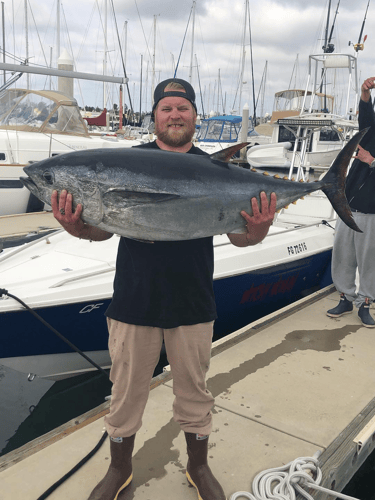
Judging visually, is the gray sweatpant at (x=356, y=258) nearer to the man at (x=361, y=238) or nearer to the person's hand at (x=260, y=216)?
the man at (x=361, y=238)

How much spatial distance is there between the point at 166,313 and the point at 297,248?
13.2 feet

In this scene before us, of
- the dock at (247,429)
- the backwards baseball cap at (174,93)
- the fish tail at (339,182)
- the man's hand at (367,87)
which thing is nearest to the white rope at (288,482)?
the dock at (247,429)

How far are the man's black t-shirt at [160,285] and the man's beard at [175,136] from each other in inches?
18.0

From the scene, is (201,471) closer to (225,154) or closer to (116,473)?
(116,473)

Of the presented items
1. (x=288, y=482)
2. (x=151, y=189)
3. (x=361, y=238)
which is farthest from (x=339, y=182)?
(x=361, y=238)

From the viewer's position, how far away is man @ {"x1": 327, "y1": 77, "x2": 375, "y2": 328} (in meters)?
4.29

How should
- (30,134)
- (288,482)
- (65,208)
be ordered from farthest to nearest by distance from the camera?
(30,134), (288,482), (65,208)

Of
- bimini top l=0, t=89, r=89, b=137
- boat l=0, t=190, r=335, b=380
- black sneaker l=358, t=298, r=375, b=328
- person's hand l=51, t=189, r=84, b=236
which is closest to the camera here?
person's hand l=51, t=189, r=84, b=236

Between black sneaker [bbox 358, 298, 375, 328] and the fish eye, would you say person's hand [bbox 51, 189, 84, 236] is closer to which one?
the fish eye

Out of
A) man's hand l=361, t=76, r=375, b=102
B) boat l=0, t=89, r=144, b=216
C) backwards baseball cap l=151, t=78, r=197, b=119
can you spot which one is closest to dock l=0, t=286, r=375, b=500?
backwards baseball cap l=151, t=78, r=197, b=119

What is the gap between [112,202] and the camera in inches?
72.0

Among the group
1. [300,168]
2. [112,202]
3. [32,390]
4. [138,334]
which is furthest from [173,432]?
[300,168]

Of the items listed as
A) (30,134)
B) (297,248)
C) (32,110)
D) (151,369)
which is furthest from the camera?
(32,110)

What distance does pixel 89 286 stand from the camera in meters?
4.19
